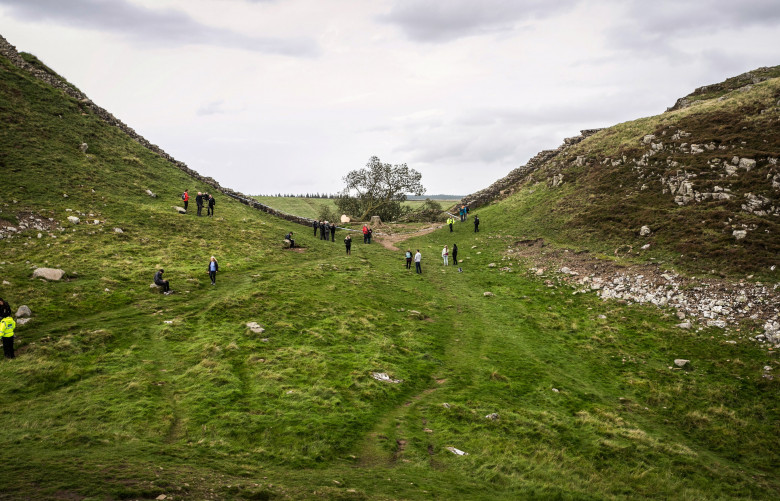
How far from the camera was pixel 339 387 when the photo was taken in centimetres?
1756

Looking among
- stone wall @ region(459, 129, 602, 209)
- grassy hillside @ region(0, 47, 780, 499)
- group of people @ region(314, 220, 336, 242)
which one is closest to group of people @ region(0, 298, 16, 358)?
grassy hillside @ region(0, 47, 780, 499)

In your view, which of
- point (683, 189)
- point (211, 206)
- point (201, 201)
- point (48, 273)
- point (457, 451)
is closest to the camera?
point (457, 451)

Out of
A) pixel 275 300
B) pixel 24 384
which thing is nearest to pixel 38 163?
pixel 275 300

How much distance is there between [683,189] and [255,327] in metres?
39.6

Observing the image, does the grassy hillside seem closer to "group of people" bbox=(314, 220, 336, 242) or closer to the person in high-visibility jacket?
the person in high-visibility jacket

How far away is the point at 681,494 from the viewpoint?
12.8m

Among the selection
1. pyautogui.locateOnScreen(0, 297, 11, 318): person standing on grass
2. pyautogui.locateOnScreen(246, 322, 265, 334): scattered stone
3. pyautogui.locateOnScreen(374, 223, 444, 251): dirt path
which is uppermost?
pyautogui.locateOnScreen(374, 223, 444, 251): dirt path

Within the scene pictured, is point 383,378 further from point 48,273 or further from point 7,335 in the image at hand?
point 48,273

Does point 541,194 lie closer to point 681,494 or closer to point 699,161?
point 699,161

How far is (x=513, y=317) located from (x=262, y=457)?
2070cm

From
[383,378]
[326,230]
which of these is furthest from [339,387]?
[326,230]

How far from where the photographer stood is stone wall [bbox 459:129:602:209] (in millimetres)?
67312

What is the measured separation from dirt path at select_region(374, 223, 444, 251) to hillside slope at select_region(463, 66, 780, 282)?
11593 mm

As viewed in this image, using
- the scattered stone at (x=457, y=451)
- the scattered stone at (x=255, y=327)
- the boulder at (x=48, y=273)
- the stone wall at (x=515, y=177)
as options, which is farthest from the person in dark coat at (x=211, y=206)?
the scattered stone at (x=457, y=451)
